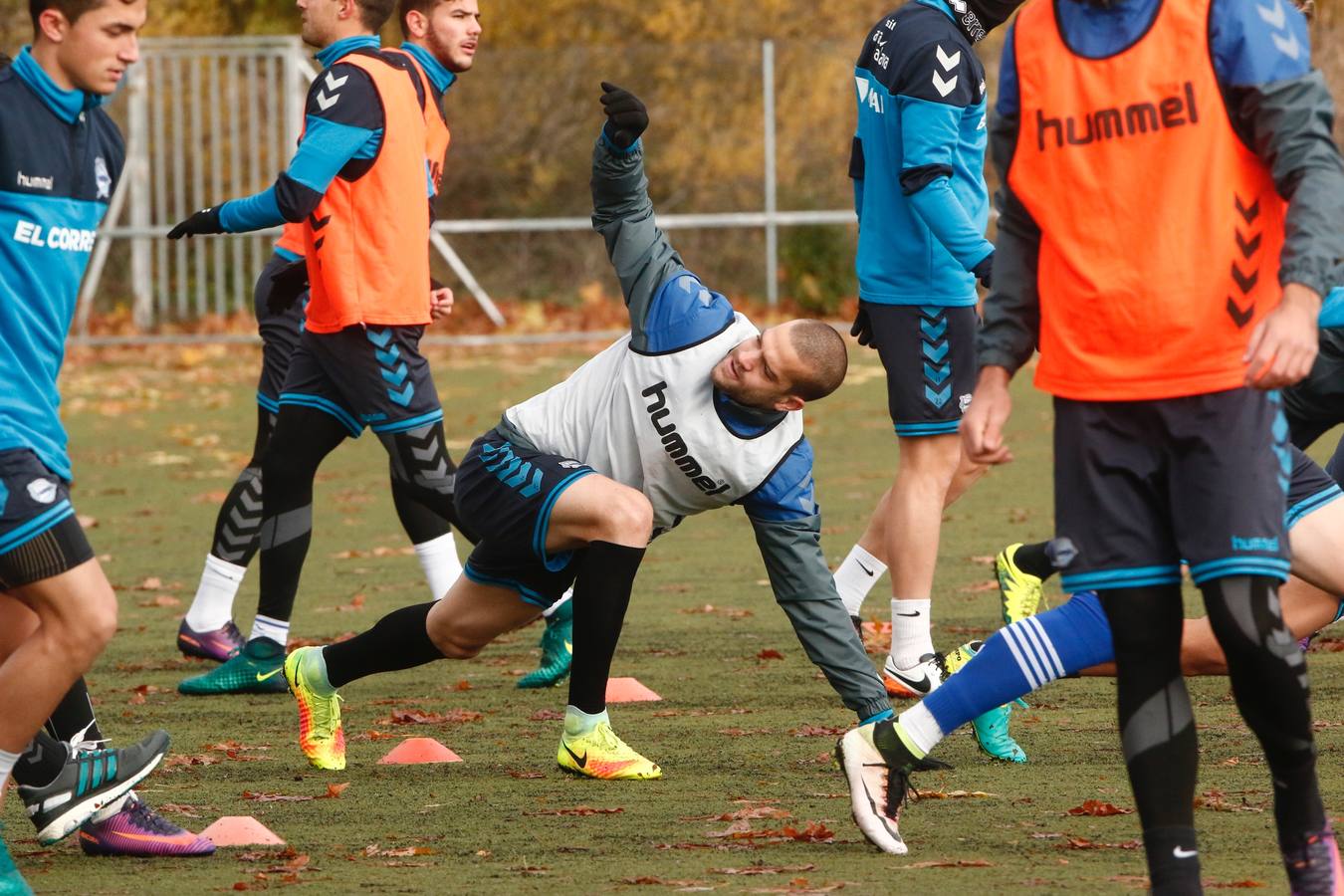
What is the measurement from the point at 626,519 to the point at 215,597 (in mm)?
2599

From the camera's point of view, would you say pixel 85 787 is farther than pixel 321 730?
No

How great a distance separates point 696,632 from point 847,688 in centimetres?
251

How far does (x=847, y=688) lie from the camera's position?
5129 millimetres

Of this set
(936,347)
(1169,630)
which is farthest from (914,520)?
(1169,630)

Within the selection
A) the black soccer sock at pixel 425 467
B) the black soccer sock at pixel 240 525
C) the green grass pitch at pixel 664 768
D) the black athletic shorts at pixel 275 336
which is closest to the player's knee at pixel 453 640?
the green grass pitch at pixel 664 768

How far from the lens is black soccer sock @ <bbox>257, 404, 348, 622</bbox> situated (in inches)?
269

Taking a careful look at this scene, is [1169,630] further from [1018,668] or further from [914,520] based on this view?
[914,520]

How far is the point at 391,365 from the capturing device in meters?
6.77

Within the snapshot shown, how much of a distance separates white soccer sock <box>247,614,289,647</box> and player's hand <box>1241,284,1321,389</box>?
4.07 meters

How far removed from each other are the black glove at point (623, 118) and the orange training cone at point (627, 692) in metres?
1.87

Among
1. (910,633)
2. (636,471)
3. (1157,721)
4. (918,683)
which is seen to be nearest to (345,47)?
(636,471)

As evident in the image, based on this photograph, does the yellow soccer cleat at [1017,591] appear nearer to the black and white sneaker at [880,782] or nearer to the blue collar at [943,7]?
the black and white sneaker at [880,782]

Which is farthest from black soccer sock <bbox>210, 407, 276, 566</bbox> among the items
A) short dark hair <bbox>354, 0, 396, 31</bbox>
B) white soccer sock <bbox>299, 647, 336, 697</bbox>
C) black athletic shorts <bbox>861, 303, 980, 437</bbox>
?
black athletic shorts <bbox>861, 303, 980, 437</bbox>

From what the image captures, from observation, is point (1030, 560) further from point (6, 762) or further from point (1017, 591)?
point (6, 762)
